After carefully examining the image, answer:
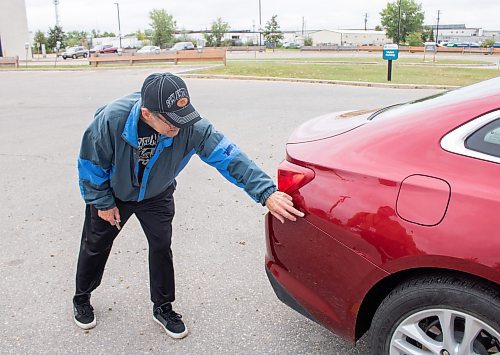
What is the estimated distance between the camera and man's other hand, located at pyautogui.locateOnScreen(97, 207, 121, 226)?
8.86 ft

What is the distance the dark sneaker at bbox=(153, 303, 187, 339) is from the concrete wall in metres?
44.9

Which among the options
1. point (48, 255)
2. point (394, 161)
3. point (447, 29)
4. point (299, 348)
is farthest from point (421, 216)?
point (447, 29)

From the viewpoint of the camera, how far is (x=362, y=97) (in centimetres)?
1265

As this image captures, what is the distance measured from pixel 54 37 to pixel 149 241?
75287 millimetres

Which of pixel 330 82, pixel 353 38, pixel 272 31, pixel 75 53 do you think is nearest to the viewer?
pixel 330 82

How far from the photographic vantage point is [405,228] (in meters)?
2.04

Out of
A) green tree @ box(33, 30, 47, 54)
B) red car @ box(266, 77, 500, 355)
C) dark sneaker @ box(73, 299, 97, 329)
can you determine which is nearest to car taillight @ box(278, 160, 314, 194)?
red car @ box(266, 77, 500, 355)

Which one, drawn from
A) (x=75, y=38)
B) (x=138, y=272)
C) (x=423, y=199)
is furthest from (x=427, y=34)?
(x=423, y=199)

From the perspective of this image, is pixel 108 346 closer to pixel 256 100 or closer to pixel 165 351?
pixel 165 351

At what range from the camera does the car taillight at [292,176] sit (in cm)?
244

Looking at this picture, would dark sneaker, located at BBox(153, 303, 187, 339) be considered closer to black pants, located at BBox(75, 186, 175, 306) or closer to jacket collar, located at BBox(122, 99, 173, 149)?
black pants, located at BBox(75, 186, 175, 306)

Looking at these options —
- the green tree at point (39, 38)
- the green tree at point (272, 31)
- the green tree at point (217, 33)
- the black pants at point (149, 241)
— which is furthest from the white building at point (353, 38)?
the black pants at point (149, 241)

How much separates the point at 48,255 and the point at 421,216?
3.04 m

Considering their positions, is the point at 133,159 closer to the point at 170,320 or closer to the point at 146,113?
the point at 146,113
